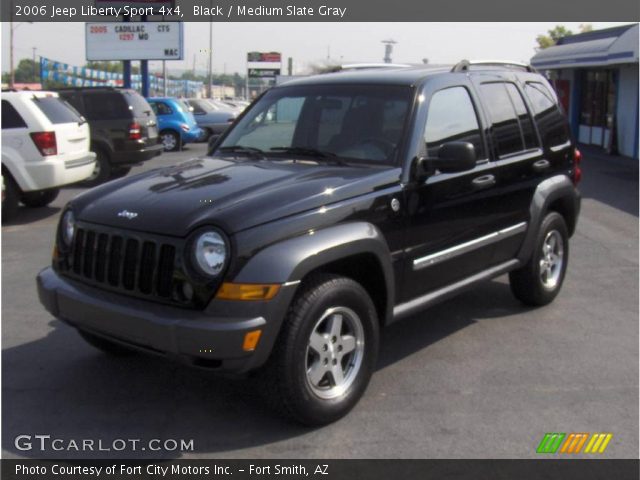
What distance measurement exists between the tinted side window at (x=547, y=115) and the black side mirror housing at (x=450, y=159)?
181cm

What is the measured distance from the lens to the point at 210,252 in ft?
12.5

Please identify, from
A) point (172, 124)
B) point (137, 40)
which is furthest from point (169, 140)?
point (137, 40)

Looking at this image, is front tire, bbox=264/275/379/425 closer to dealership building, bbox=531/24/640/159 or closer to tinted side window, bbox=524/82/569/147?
tinted side window, bbox=524/82/569/147

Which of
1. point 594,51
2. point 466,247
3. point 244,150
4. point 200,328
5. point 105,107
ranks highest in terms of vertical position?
point 594,51

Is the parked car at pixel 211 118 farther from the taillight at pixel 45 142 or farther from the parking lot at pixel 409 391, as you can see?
the parking lot at pixel 409 391

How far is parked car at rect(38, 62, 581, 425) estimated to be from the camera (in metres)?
→ 3.79

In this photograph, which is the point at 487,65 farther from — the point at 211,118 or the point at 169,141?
the point at 211,118

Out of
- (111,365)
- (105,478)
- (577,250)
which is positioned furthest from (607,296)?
(105,478)

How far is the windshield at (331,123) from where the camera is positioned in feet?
16.0

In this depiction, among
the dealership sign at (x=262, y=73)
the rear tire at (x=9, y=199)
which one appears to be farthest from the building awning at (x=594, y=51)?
the dealership sign at (x=262, y=73)

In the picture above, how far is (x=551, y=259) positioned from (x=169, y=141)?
61.4ft

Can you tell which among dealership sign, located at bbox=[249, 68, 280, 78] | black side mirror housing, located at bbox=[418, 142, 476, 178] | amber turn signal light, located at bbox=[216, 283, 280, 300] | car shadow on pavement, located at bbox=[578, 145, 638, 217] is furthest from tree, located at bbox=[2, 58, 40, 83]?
amber turn signal light, located at bbox=[216, 283, 280, 300]

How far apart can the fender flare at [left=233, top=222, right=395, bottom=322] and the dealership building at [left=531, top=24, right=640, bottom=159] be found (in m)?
15.4

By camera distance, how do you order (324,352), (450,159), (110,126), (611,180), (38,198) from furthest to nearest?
(611,180)
(110,126)
(38,198)
(450,159)
(324,352)
